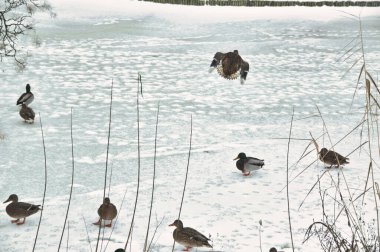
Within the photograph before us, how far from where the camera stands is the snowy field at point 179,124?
671cm

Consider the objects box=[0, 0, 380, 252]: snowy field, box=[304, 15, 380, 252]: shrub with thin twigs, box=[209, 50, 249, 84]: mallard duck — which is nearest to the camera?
box=[304, 15, 380, 252]: shrub with thin twigs

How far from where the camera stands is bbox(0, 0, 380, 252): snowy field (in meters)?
6.71

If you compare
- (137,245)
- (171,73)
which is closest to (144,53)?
(171,73)

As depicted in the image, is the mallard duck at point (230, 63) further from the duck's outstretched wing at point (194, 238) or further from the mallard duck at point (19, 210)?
the duck's outstretched wing at point (194, 238)

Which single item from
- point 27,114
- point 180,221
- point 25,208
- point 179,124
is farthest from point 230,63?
point 180,221

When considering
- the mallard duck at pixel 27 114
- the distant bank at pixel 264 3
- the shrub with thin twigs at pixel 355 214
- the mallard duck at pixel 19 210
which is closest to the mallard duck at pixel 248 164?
the shrub with thin twigs at pixel 355 214

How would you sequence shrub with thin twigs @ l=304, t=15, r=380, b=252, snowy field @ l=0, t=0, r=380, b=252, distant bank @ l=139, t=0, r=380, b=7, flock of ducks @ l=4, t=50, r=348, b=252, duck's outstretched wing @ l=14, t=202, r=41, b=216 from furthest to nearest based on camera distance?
distant bank @ l=139, t=0, r=380, b=7 → snowy field @ l=0, t=0, r=380, b=252 → duck's outstretched wing @ l=14, t=202, r=41, b=216 → flock of ducks @ l=4, t=50, r=348, b=252 → shrub with thin twigs @ l=304, t=15, r=380, b=252

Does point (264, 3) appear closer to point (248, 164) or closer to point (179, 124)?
point (179, 124)

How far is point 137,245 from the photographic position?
6.06 m

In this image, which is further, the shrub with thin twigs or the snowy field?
the snowy field

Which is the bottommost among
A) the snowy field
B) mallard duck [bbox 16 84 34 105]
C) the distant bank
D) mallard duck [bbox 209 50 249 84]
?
the snowy field

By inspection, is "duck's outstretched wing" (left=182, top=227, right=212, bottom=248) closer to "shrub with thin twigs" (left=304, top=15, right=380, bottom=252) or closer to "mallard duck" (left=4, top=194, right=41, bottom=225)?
"shrub with thin twigs" (left=304, top=15, right=380, bottom=252)

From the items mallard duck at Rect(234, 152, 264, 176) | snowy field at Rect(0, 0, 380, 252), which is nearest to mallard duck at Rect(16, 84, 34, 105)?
snowy field at Rect(0, 0, 380, 252)

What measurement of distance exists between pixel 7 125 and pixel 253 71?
737cm
